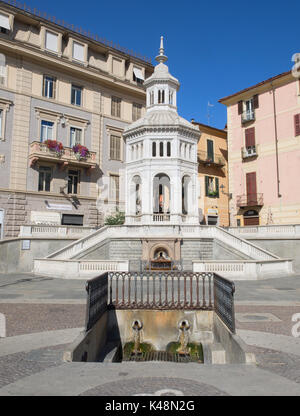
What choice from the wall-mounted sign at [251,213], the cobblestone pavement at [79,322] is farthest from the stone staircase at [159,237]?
the wall-mounted sign at [251,213]

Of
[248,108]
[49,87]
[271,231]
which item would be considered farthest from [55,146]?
[248,108]

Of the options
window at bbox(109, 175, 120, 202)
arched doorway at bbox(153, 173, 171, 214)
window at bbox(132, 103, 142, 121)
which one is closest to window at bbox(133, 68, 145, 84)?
window at bbox(132, 103, 142, 121)

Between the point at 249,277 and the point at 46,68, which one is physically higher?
the point at 46,68

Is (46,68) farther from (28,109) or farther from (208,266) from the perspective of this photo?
(208,266)

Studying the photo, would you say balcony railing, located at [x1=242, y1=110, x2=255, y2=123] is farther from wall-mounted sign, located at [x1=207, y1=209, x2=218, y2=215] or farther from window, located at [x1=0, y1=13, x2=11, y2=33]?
window, located at [x1=0, y1=13, x2=11, y2=33]

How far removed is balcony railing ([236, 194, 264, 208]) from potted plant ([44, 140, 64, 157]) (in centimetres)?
1924

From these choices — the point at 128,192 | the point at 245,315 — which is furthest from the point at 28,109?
the point at 245,315

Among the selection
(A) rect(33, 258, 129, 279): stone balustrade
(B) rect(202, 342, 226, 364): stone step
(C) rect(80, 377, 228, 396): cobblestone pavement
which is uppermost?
(A) rect(33, 258, 129, 279): stone balustrade

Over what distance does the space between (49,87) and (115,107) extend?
7292mm

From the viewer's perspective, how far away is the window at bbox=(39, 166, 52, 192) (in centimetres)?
2853

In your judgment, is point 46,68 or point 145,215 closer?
point 145,215

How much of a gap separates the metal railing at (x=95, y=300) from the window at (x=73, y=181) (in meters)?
23.7

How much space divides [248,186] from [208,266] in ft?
A: 65.1
